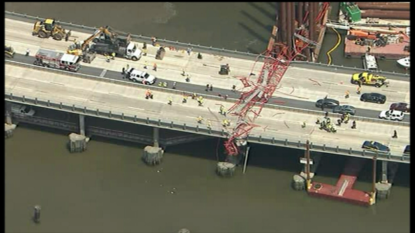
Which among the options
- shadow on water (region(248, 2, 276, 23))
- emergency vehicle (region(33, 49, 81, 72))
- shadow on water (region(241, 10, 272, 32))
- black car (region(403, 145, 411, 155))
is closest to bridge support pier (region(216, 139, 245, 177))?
black car (region(403, 145, 411, 155))

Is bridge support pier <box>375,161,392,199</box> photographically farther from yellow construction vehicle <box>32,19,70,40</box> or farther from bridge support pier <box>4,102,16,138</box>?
yellow construction vehicle <box>32,19,70,40</box>

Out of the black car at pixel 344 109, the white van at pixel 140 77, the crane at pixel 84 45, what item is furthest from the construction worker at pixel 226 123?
the crane at pixel 84 45

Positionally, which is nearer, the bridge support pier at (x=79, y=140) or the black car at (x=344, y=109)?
the black car at (x=344, y=109)

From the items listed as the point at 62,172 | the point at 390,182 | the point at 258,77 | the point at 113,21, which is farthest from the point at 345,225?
the point at 113,21

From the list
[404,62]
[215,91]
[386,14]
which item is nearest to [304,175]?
[215,91]

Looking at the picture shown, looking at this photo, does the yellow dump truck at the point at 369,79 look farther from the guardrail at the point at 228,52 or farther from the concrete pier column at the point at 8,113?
the concrete pier column at the point at 8,113

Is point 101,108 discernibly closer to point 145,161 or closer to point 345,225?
point 145,161
